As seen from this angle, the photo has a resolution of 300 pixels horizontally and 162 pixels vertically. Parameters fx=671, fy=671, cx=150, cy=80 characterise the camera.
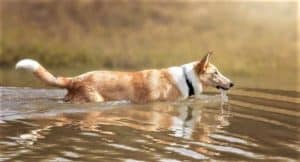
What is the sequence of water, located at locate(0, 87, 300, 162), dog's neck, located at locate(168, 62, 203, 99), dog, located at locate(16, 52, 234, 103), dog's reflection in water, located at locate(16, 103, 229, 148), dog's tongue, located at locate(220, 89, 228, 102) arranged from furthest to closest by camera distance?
dog's tongue, located at locate(220, 89, 228, 102) < dog's neck, located at locate(168, 62, 203, 99) < dog, located at locate(16, 52, 234, 103) < dog's reflection in water, located at locate(16, 103, 229, 148) < water, located at locate(0, 87, 300, 162)

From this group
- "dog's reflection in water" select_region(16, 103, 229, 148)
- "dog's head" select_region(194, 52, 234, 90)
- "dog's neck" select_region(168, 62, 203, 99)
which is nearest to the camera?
"dog's reflection in water" select_region(16, 103, 229, 148)

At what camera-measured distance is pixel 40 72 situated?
30.1ft

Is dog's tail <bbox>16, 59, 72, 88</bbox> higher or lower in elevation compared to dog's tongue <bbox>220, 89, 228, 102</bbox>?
higher

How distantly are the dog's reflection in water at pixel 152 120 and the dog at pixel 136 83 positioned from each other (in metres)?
0.37

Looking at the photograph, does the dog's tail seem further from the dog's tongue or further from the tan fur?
the dog's tongue

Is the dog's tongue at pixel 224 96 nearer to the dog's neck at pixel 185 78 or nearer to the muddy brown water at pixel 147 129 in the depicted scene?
the muddy brown water at pixel 147 129

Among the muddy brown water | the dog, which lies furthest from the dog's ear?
the muddy brown water

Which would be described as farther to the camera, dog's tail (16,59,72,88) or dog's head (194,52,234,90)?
dog's head (194,52,234,90)

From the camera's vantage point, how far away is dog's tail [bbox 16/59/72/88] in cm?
910

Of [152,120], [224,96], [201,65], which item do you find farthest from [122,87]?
[224,96]

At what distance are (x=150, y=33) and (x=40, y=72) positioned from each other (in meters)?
9.77

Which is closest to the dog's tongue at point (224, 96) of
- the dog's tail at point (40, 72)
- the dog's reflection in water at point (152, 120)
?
the dog's reflection in water at point (152, 120)

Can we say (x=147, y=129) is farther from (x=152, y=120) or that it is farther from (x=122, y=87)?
(x=122, y=87)

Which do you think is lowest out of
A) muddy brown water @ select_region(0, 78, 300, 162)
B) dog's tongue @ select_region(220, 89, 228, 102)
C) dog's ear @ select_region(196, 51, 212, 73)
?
muddy brown water @ select_region(0, 78, 300, 162)
